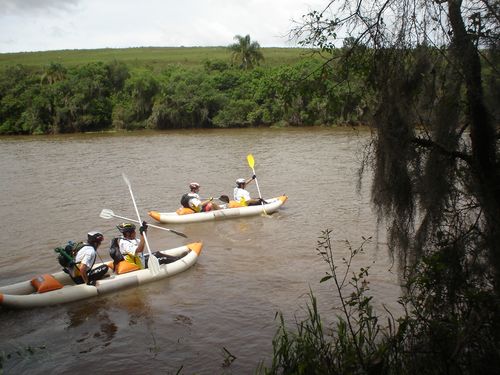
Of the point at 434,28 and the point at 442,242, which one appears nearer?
the point at 434,28

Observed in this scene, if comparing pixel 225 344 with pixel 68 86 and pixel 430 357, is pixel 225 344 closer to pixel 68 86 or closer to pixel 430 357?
pixel 430 357

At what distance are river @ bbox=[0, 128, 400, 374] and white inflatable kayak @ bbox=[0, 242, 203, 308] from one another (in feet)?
0.46

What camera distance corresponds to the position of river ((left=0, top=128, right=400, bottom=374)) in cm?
694

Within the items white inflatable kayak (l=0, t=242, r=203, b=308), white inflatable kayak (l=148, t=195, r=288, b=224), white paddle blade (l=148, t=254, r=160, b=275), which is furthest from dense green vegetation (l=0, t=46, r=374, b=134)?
white inflatable kayak (l=0, t=242, r=203, b=308)

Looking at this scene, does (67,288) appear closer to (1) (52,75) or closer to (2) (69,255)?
(2) (69,255)

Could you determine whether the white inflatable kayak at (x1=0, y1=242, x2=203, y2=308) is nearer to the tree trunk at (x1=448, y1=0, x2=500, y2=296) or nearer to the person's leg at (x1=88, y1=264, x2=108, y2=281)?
the person's leg at (x1=88, y1=264, x2=108, y2=281)

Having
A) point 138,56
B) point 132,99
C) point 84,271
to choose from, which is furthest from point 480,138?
point 138,56

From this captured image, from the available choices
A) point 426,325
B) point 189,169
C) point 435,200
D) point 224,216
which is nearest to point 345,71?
point 435,200

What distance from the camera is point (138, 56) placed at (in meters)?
96.9

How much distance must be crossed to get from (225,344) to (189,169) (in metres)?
18.0

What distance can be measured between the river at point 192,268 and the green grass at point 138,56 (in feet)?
187

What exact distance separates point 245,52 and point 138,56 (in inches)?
1679

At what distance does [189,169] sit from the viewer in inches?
971

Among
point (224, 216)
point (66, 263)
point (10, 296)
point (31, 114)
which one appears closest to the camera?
point (10, 296)
